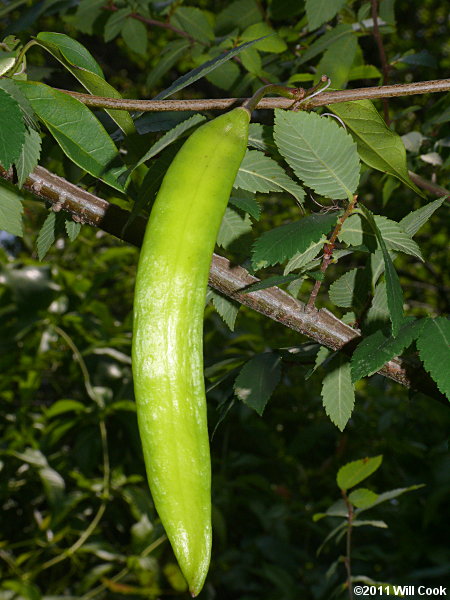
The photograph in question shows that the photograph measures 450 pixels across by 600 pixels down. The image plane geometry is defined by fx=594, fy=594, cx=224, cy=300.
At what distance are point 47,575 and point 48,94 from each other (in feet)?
5.79

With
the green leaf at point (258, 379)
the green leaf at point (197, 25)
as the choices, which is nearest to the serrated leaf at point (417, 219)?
the green leaf at point (258, 379)

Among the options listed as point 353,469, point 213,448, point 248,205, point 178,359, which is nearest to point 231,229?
point 248,205

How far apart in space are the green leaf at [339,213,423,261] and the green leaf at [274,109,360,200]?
48mm

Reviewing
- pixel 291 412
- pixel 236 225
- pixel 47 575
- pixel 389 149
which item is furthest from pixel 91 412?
pixel 389 149

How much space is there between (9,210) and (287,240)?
0.33 meters

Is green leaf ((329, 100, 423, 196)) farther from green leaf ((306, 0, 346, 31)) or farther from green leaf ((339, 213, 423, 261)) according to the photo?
green leaf ((306, 0, 346, 31))

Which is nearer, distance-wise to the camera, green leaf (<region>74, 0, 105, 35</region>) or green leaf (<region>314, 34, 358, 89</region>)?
green leaf (<region>314, 34, 358, 89</region>)

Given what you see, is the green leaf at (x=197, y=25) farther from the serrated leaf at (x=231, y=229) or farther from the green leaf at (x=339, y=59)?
the serrated leaf at (x=231, y=229)

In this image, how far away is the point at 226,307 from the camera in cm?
73

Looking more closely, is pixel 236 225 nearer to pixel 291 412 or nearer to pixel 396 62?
pixel 396 62

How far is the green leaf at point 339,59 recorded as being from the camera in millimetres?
1148

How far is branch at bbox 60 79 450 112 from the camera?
0.53m

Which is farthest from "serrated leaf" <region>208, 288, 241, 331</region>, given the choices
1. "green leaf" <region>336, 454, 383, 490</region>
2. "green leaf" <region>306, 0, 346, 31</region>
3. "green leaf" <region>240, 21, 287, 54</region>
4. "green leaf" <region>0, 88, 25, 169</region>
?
"green leaf" <region>240, 21, 287, 54</region>

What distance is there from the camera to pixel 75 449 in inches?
71.1
